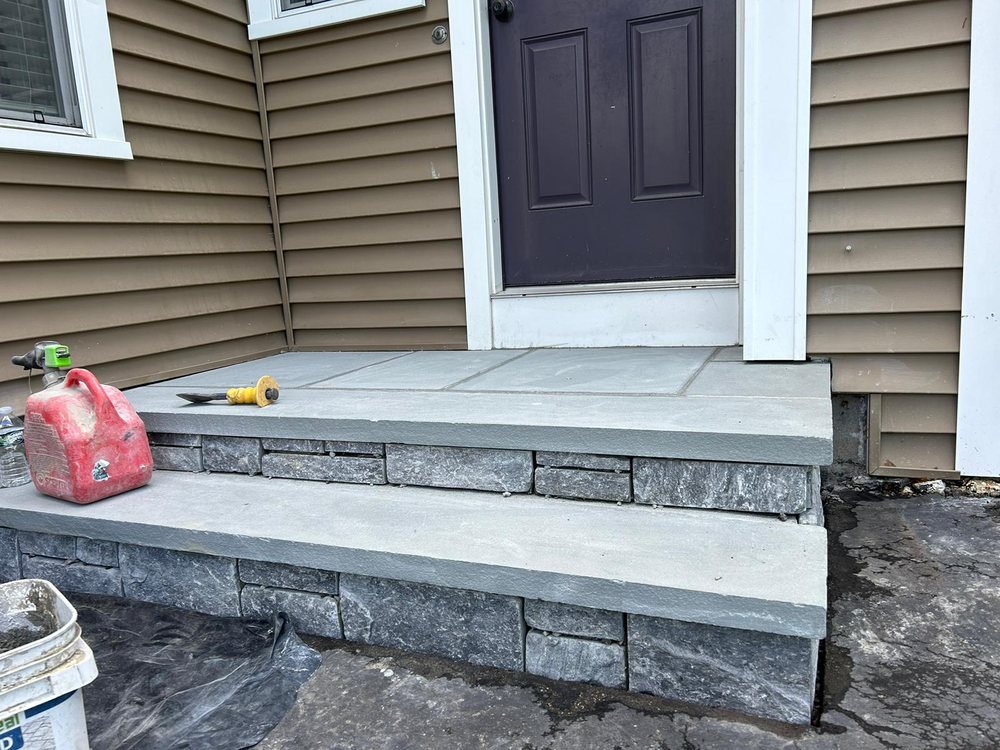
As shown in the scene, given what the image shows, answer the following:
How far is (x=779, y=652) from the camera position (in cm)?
135

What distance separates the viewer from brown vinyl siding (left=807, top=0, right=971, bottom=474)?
224 centimetres

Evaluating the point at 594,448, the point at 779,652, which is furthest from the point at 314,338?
the point at 779,652

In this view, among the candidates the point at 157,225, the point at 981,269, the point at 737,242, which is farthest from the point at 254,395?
the point at 981,269

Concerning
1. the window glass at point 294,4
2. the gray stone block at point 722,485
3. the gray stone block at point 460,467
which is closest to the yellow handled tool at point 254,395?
the gray stone block at point 460,467

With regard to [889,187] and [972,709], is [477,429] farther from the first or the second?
[889,187]

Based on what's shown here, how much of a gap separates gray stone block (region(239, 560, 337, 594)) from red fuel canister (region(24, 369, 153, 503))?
53cm

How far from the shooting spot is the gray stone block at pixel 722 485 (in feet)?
5.37

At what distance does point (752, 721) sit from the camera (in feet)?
4.49

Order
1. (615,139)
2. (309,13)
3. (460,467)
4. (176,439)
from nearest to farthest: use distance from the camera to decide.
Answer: (460,467) < (176,439) < (615,139) < (309,13)

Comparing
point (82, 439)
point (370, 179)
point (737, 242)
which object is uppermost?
point (370, 179)

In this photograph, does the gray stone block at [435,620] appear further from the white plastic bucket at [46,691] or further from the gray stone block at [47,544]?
the gray stone block at [47,544]

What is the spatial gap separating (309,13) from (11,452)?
2.19 meters

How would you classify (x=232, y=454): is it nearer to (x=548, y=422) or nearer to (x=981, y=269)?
(x=548, y=422)

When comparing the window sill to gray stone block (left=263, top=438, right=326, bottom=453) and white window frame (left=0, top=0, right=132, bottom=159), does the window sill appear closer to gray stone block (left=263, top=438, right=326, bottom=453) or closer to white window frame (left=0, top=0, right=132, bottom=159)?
white window frame (left=0, top=0, right=132, bottom=159)
